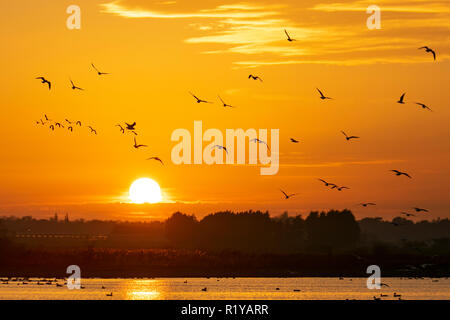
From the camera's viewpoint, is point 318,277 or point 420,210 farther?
point 318,277

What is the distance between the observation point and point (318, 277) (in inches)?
7485
